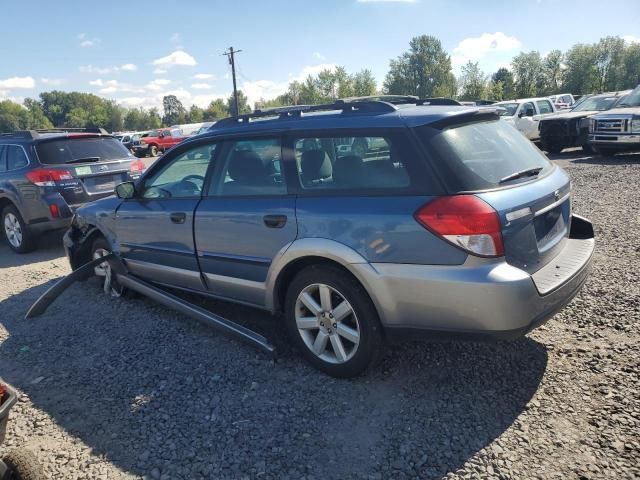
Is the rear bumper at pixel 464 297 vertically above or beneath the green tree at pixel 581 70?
beneath

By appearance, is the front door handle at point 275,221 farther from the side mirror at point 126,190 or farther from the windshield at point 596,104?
the windshield at point 596,104

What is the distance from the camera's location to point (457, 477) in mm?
2314

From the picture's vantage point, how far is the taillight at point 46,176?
674 cm

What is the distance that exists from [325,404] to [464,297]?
109 cm

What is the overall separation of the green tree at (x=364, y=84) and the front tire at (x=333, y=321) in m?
80.1

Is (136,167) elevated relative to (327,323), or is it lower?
elevated

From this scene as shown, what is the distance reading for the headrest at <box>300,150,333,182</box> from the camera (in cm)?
319

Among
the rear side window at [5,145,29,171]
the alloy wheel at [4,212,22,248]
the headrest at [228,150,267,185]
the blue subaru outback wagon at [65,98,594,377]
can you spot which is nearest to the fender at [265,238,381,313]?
the blue subaru outback wagon at [65,98,594,377]

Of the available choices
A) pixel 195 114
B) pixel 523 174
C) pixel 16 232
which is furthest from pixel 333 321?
pixel 195 114

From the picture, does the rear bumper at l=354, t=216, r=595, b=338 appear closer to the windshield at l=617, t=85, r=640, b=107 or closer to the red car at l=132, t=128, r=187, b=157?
the windshield at l=617, t=85, r=640, b=107

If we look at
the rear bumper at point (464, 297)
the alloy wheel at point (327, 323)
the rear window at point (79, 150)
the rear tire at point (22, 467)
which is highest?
the rear window at point (79, 150)

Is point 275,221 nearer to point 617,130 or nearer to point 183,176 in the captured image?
point 183,176

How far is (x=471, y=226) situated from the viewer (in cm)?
255

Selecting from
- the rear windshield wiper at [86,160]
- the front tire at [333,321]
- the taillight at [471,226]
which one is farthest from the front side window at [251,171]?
the rear windshield wiper at [86,160]
